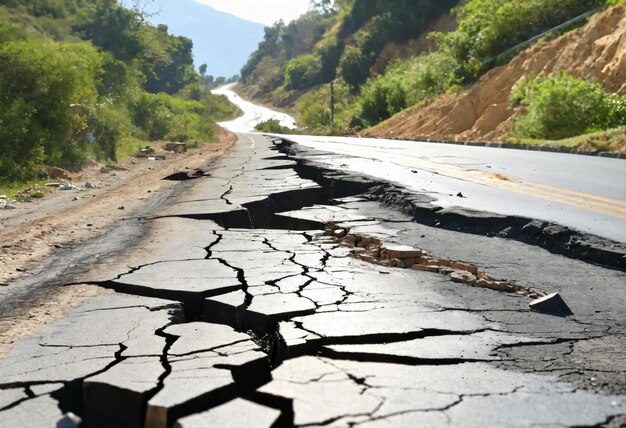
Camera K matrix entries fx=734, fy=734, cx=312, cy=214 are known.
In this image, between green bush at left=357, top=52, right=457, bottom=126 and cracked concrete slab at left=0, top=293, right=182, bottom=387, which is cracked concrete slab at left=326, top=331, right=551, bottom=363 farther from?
green bush at left=357, top=52, right=457, bottom=126

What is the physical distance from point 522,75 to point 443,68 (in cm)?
964

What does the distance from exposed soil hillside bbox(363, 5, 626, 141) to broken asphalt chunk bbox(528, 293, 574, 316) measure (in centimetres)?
1801

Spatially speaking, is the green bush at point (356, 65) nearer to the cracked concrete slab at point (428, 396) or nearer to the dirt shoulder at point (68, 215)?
the dirt shoulder at point (68, 215)

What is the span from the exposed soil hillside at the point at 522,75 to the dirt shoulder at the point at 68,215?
42.2 ft

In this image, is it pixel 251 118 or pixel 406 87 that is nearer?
pixel 406 87

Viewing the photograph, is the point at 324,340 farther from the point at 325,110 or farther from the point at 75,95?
the point at 325,110

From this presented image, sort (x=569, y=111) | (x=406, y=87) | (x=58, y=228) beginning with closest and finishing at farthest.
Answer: (x=58, y=228), (x=569, y=111), (x=406, y=87)

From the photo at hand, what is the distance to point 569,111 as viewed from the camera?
789 inches

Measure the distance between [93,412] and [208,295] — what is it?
67.6 inches

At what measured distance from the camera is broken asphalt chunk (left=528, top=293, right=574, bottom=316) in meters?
4.28

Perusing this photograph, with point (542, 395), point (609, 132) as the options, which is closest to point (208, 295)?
point (542, 395)

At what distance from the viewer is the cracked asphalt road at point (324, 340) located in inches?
110

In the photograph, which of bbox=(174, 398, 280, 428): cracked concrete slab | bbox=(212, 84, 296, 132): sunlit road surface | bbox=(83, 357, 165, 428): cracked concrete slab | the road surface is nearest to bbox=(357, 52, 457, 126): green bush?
bbox=(212, 84, 296, 132): sunlit road surface

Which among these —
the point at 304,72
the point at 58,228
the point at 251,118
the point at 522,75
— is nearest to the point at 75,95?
the point at 58,228
